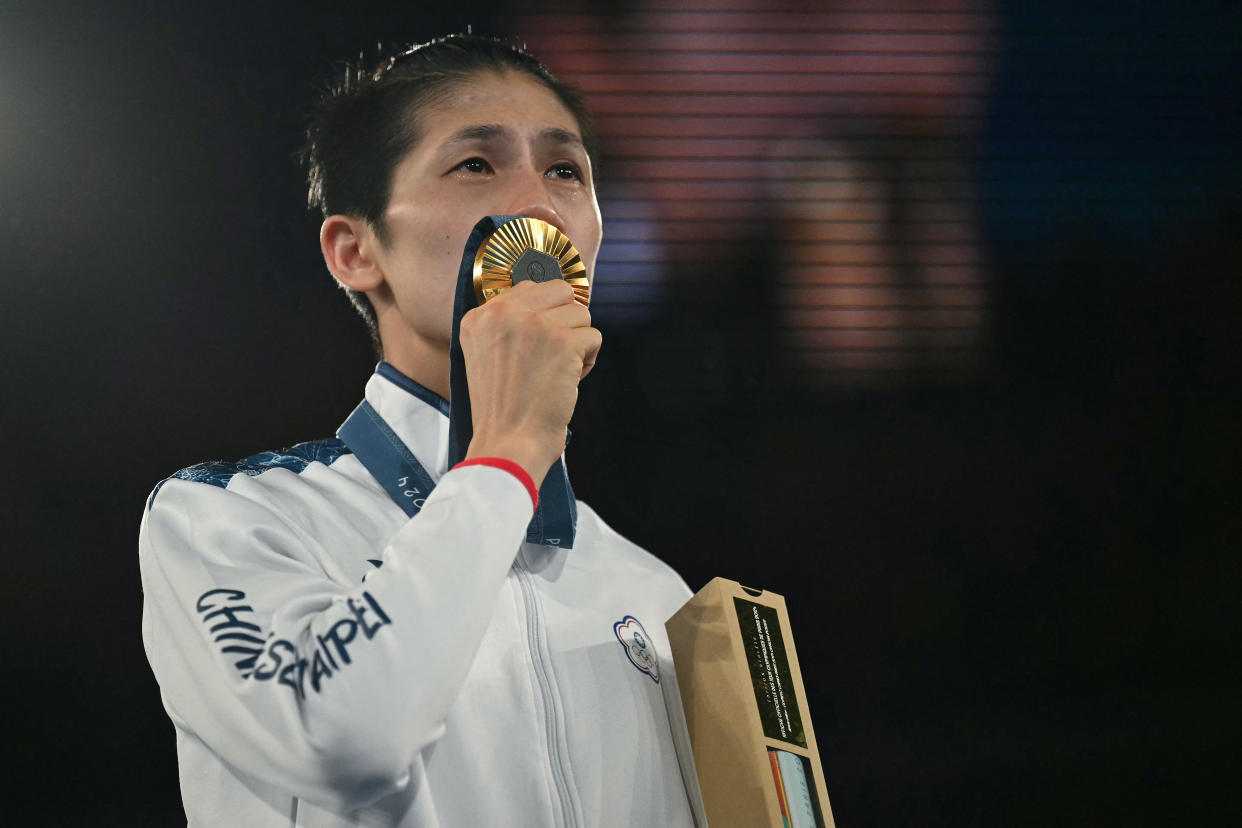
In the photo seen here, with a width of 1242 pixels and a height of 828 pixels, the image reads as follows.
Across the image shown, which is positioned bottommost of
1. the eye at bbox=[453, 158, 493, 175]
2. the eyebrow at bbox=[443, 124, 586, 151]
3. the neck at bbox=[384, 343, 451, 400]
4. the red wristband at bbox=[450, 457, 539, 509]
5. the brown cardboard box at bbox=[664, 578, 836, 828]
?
the brown cardboard box at bbox=[664, 578, 836, 828]

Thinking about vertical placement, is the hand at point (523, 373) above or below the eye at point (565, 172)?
below

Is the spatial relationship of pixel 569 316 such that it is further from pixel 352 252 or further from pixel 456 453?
pixel 352 252

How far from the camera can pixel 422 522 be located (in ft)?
2.89

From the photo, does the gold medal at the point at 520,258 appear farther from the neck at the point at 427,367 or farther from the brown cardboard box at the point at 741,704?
the brown cardboard box at the point at 741,704

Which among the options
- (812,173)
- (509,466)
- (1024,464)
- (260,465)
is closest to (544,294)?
(509,466)

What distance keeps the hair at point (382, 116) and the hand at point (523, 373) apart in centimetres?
42

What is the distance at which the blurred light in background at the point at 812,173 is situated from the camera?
2.24 metres

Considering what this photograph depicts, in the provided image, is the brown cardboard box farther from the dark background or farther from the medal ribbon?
the dark background

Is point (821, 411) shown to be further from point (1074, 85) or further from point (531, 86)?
point (531, 86)

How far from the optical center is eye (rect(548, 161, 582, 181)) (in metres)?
1.36

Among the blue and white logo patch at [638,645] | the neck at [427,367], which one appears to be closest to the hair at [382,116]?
→ the neck at [427,367]

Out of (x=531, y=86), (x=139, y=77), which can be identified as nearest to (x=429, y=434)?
(x=531, y=86)

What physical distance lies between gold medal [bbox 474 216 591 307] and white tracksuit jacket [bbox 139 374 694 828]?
0.76 feet

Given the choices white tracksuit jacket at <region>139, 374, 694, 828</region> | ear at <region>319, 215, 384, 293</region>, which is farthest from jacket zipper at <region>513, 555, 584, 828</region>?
ear at <region>319, 215, 384, 293</region>
